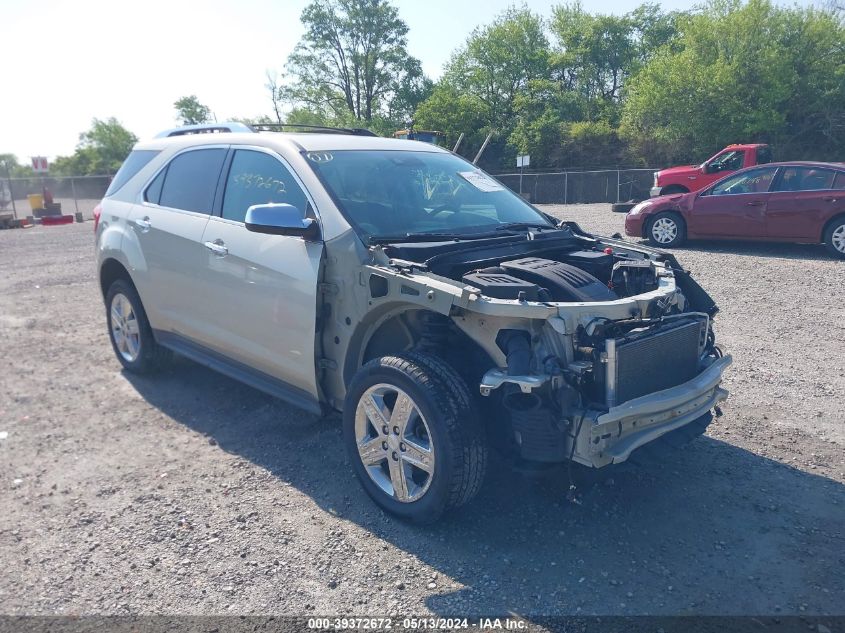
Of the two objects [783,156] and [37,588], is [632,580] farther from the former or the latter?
[783,156]

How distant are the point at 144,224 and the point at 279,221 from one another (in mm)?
2156

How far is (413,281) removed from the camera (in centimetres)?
335

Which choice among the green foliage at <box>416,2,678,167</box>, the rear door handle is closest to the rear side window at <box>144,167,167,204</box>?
the rear door handle

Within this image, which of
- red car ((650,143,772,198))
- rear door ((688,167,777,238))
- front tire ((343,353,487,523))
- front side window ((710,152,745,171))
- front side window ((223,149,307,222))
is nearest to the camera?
front tire ((343,353,487,523))

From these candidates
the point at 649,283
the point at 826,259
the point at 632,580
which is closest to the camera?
the point at 632,580

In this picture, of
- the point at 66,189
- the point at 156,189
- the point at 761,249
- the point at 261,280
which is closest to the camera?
the point at 261,280

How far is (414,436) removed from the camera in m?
3.40

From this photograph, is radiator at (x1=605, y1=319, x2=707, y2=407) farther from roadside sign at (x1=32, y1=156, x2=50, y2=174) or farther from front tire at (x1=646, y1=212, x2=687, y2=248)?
roadside sign at (x1=32, y1=156, x2=50, y2=174)

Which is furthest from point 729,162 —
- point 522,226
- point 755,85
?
point 522,226

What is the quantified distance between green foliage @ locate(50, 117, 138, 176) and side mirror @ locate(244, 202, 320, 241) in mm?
66681

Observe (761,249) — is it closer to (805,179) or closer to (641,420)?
(805,179)

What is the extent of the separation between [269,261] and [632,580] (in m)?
2.61

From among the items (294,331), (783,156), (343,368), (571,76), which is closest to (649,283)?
(343,368)

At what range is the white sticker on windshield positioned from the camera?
15.7ft
